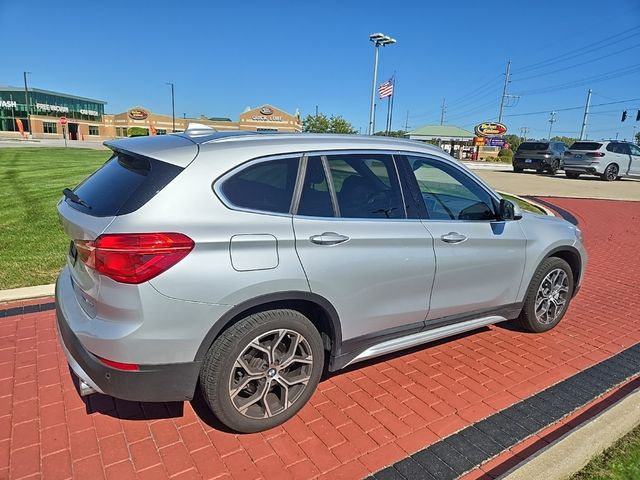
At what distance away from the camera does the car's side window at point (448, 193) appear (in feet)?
10.5

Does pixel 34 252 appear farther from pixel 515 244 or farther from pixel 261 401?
pixel 515 244

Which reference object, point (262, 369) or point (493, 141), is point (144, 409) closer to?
point (262, 369)

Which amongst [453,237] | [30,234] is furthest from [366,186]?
[30,234]

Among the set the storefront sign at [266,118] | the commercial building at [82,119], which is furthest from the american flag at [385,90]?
the storefront sign at [266,118]

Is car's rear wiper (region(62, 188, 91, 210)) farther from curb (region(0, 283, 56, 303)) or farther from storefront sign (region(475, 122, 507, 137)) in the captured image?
storefront sign (region(475, 122, 507, 137))

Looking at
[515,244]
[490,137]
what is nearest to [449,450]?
[515,244]

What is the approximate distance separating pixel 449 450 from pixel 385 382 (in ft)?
2.51

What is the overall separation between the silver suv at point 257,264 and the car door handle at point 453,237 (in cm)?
1

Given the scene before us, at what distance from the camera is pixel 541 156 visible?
963 inches

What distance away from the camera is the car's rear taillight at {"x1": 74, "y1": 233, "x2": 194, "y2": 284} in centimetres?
205

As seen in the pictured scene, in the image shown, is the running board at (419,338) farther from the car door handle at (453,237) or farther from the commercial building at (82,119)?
the commercial building at (82,119)

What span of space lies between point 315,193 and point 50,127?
8734 cm

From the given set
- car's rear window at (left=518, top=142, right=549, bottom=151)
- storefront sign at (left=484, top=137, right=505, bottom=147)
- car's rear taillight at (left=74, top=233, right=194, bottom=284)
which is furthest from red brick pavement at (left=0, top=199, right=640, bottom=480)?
storefront sign at (left=484, top=137, right=505, bottom=147)

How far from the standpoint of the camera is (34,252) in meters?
5.70
